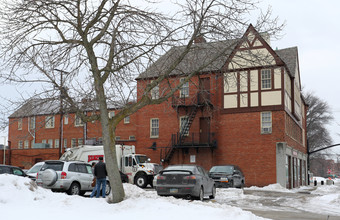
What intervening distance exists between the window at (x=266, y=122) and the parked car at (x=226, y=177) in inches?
304

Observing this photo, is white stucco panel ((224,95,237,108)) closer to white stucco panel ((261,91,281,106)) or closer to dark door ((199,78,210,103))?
dark door ((199,78,210,103))

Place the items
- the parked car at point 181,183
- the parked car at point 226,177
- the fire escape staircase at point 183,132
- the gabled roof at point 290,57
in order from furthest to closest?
the gabled roof at point 290,57 → the fire escape staircase at point 183,132 → the parked car at point 226,177 → the parked car at point 181,183

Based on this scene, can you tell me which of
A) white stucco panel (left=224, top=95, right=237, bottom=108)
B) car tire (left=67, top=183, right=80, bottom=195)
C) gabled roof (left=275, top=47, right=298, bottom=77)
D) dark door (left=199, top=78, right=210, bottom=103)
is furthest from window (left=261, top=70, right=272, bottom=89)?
car tire (left=67, top=183, right=80, bottom=195)

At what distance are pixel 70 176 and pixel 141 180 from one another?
10672mm

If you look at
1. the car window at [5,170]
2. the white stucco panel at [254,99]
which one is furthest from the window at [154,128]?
the car window at [5,170]

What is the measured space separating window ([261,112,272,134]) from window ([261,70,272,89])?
2158 mm

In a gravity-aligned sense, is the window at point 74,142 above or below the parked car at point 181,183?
above

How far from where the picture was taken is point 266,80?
107ft

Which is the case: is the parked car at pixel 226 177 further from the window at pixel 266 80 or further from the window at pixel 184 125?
the window at pixel 184 125

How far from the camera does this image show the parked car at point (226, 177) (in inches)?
944

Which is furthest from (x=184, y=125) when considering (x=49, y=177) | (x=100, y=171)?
(x=49, y=177)

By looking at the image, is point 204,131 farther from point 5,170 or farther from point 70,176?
point 5,170

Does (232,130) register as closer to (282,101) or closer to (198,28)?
(282,101)

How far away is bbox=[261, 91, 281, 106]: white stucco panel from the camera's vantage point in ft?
105
